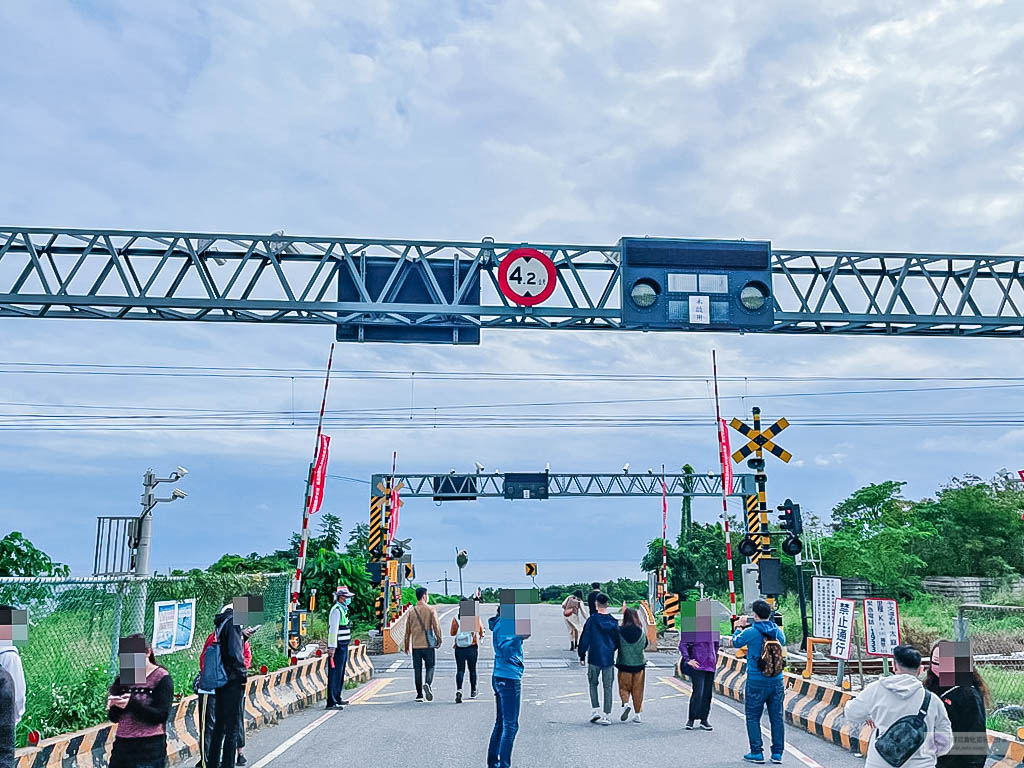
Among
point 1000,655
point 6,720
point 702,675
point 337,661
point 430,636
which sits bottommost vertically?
point 1000,655

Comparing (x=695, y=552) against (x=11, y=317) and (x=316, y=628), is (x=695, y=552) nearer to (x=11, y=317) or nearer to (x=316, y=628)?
(x=316, y=628)

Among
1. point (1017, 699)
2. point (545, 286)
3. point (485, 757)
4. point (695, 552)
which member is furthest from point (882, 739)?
point (695, 552)

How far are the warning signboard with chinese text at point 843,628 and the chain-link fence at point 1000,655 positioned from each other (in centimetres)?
144

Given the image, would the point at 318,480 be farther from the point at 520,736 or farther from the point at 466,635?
the point at 520,736

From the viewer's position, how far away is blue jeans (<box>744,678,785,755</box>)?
10531mm

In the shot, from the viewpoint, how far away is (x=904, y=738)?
6105 millimetres

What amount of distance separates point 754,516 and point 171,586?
14019 millimetres

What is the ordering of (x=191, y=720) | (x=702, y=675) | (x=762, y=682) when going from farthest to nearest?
(x=702, y=675)
(x=191, y=720)
(x=762, y=682)

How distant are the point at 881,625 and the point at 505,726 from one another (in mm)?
6305

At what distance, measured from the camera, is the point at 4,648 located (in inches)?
248

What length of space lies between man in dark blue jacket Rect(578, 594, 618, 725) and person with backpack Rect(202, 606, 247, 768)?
535 cm

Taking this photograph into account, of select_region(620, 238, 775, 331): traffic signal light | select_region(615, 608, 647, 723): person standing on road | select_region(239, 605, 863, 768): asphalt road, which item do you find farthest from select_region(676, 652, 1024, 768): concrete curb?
select_region(620, 238, 775, 331): traffic signal light

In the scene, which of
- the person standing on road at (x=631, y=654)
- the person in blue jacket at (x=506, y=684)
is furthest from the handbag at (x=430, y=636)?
the person in blue jacket at (x=506, y=684)

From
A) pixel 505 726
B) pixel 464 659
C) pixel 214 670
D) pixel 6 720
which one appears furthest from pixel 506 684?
pixel 464 659
